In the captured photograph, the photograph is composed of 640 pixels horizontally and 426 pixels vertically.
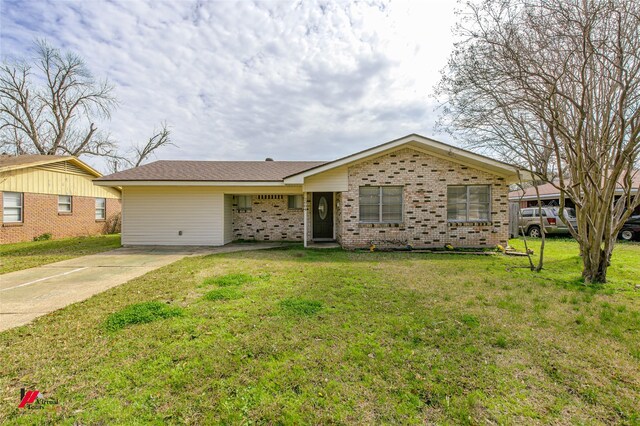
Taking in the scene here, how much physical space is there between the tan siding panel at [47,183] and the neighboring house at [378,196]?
3.82 metres

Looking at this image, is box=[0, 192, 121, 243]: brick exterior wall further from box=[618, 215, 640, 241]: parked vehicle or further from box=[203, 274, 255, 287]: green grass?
box=[618, 215, 640, 241]: parked vehicle

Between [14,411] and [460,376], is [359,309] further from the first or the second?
[14,411]

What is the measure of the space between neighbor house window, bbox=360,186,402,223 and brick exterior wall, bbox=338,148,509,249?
0.76 feet

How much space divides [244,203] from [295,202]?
235cm

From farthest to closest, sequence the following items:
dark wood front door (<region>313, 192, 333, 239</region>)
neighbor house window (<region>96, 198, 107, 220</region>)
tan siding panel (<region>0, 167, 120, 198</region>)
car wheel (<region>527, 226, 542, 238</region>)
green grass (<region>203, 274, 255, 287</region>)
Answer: neighbor house window (<region>96, 198, 107, 220</region>), car wheel (<region>527, 226, 542, 238</region>), dark wood front door (<region>313, 192, 333, 239</region>), tan siding panel (<region>0, 167, 120, 198</region>), green grass (<region>203, 274, 255, 287</region>)

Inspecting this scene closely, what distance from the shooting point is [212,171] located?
42.2 ft

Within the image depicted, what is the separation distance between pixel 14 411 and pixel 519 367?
14.8 ft

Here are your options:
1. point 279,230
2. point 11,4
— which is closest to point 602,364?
point 279,230

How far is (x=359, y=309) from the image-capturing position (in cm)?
440

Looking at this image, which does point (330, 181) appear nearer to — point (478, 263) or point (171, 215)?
point (478, 263)

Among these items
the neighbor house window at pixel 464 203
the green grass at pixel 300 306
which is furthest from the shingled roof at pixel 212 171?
the green grass at pixel 300 306

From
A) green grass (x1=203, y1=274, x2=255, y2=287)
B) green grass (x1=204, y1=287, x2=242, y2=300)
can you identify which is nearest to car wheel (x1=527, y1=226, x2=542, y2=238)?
green grass (x1=203, y1=274, x2=255, y2=287)

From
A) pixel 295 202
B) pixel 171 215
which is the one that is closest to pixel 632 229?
pixel 295 202

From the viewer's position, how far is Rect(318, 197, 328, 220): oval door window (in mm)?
12758
